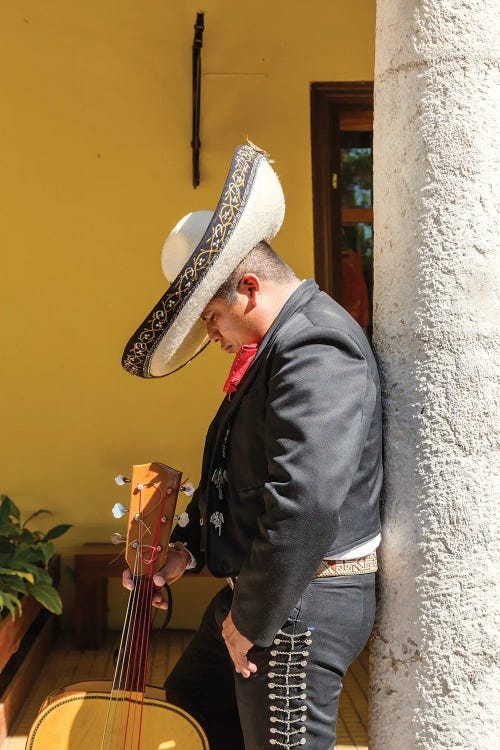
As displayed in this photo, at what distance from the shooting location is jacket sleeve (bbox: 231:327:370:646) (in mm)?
2047

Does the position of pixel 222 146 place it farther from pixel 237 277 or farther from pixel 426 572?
pixel 426 572

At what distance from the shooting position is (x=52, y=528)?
5109mm

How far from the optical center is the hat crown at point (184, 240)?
2.35 m

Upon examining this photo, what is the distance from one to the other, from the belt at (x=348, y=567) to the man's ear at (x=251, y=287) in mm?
649

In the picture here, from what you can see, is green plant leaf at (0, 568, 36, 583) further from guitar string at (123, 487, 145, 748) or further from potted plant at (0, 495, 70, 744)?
guitar string at (123, 487, 145, 748)

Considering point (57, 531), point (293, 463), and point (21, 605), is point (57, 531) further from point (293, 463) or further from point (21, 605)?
A: point (293, 463)

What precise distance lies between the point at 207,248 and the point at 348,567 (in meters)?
0.82

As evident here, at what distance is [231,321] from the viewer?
238 centimetres

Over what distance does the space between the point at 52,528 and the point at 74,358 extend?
91 cm

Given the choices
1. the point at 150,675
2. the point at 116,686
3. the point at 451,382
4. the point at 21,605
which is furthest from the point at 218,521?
the point at 150,675

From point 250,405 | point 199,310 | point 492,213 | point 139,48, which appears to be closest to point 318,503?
point 250,405

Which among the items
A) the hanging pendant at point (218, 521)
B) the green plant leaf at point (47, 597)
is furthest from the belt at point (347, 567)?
the green plant leaf at point (47, 597)

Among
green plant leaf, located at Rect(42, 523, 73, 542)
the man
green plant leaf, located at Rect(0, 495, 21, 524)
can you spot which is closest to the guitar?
the man

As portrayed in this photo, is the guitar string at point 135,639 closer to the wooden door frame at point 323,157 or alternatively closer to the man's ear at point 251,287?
the man's ear at point 251,287
